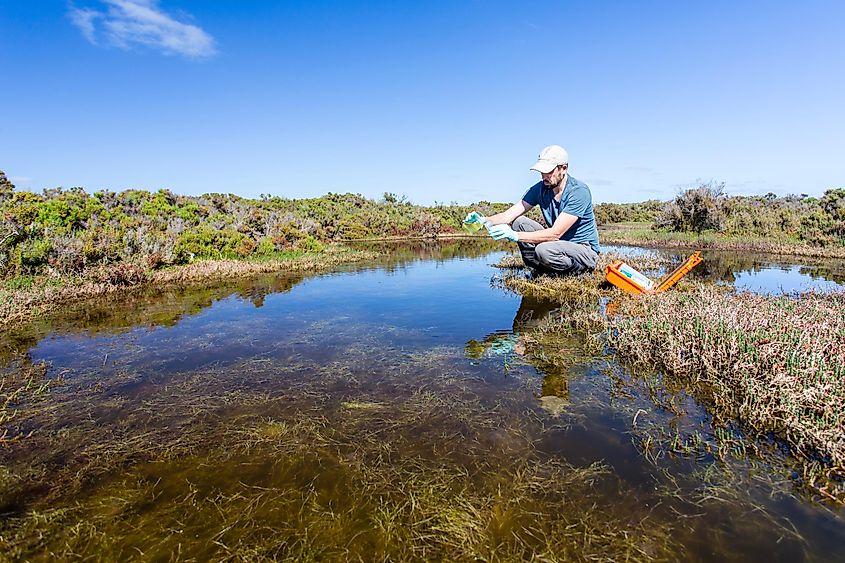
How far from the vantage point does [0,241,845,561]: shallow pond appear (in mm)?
2145

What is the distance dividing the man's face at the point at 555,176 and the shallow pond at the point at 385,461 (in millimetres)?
2657

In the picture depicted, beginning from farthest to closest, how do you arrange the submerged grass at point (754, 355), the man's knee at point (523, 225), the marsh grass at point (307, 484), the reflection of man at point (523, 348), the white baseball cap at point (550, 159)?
the man's knee at point (523, 225)
the white baseball cap at point (550, 159)
the reflection of man at point (523, 348)
the submerged grass at point (754, 355)
the marsh grass at point (307, 484)

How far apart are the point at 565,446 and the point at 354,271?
10197mm

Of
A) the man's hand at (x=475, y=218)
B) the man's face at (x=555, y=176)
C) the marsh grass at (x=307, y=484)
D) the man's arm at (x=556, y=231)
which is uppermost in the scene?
the man's face at (x=555, y=176)

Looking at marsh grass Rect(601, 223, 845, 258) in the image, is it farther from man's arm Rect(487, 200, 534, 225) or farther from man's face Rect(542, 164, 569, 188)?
man's face Rect(542, 164, 569, 188)

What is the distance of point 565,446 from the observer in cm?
294

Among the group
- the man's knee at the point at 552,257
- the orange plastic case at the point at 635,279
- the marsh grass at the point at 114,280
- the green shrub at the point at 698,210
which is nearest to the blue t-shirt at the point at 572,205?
the man's knee at the point at 552,257

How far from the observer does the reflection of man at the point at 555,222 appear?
22.2 ft

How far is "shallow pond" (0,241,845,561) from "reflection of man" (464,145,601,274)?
2.27 m

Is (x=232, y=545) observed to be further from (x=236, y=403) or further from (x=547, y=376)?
(x=547, y=376)

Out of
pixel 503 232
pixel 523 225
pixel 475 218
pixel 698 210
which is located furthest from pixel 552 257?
pixel 698 210

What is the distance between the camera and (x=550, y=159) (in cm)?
652

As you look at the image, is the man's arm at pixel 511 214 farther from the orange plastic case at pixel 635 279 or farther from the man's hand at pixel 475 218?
the orange plastic case at pixel 635 279

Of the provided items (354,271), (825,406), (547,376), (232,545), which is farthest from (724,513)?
(354,271)
